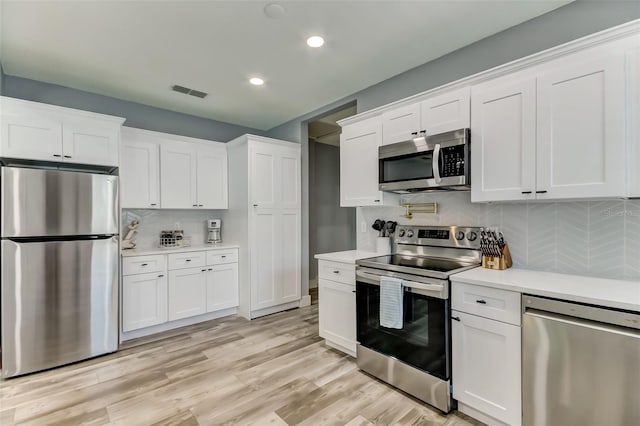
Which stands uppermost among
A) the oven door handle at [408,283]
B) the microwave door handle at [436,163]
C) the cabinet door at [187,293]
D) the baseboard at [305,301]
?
the microwave door handle at [436,163]

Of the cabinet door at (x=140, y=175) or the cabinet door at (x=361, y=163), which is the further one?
the cabinet door at (x=140, y=175)

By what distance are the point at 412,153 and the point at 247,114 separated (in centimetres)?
277

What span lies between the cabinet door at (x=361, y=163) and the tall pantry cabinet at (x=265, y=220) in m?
1.23

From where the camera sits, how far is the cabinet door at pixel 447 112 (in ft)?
7.50

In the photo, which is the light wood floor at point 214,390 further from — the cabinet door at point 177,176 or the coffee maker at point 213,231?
the cabinet door at point 177,176

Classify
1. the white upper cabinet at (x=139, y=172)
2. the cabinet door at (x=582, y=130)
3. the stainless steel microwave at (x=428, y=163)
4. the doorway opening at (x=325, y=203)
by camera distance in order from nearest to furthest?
the cabinet door at (x=582, y=130)
the stainless steel microwave at (x=428, y=163)
the white upper cabinet at (x=139, y=172)
the doorway opening at (x=325, y=203)

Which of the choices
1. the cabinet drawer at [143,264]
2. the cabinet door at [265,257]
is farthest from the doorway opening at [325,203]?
the cabinet drawer at [143,264]

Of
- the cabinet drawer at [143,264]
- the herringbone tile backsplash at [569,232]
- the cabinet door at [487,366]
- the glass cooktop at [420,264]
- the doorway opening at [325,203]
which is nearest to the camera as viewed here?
the cabinet door at [487,366]

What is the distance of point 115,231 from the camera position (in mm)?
2998

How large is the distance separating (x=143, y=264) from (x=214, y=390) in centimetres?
176

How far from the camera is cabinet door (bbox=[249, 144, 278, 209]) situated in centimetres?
391

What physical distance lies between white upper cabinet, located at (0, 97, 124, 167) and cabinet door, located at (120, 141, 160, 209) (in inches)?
18.7

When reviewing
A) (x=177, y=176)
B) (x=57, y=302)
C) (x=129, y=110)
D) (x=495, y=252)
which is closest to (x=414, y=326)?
(x=495, y=252)

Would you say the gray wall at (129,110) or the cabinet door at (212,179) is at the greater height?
the gray wall at (129,110)
